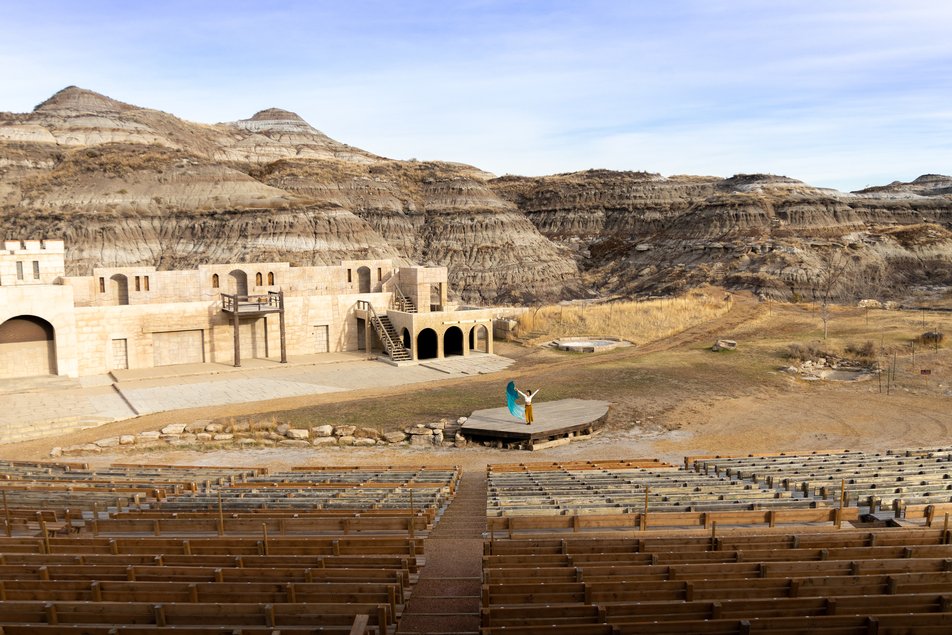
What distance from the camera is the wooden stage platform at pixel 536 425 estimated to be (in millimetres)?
25672

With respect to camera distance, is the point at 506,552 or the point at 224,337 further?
the point at 224,337

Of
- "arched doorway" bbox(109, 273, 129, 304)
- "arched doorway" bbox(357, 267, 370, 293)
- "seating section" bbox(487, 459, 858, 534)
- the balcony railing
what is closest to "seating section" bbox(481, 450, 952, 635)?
"seating section" bbox(487, 459, 858, 534)

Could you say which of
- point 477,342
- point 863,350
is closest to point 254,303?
point 477,342

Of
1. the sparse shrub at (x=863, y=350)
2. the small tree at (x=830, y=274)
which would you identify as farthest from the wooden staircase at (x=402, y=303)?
the small tree at (x=830, y=274)

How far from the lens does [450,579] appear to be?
10.2 m

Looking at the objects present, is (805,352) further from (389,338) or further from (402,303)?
(402,303)

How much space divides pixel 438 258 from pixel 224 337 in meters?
60.0

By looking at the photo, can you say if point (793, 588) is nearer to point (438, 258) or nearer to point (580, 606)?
point (580, 606)

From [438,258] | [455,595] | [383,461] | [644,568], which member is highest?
[438,258]

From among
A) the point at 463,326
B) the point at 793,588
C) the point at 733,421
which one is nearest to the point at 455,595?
the point at 793,588

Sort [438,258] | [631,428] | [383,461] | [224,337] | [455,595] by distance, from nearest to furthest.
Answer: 1. [455,595]
2. [383,461]
3. [631,428]
4. [224,337]
5. [438,258]

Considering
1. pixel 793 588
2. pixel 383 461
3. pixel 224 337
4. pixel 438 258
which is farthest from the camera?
pixel 438 258

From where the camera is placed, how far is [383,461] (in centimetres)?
2427

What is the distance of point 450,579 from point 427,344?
35524 mm
